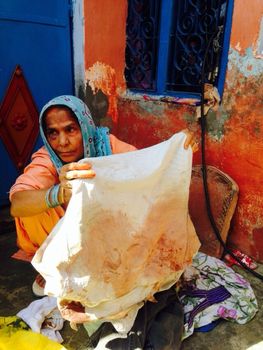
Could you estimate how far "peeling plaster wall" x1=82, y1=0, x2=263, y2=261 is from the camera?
2.09 meters

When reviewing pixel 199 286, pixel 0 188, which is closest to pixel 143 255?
pixel 199 286

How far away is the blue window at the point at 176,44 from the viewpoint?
2.30m

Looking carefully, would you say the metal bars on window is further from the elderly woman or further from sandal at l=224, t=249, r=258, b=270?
sandal at l=224, t=249, r=258, b=270

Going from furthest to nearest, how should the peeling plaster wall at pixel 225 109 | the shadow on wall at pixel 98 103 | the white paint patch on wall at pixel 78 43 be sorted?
the shadow on wall at pixel 98 103 → the white paint patch on wall at pixel 78 43 → the peeling plaster wall at pixel 225 109

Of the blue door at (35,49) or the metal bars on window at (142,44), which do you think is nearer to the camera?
the blue door at (35,49)

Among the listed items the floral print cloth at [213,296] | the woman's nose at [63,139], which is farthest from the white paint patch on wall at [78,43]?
the floral print cloth at [213,296]

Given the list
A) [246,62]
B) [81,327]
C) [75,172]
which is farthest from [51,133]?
[246,62]

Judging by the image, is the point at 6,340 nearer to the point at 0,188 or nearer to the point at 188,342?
the point at 188,342

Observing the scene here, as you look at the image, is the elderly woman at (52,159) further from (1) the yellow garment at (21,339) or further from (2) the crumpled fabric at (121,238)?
(1) the yellow garment at (21,339)

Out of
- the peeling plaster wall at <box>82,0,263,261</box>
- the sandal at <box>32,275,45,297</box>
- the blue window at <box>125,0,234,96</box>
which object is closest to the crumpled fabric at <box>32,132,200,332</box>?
the sandal at <box>32,275,45,297</box>

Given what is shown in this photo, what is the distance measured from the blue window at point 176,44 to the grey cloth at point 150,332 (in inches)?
62.6

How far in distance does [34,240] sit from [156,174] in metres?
1.01

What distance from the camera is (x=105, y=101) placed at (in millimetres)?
3232

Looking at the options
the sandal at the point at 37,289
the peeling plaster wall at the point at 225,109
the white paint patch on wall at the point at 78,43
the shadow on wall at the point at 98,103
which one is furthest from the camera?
the shadow on wall at the point at 98,103
